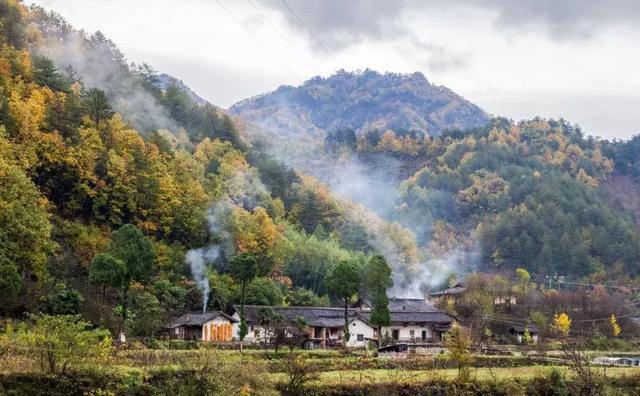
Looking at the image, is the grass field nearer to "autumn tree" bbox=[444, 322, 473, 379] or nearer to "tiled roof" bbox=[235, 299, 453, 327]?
"autumn tree" bbox=[444, 322, 473, 379]

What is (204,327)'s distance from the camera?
1927 inches

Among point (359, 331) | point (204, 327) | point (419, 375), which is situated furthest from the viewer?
point (359, 331)

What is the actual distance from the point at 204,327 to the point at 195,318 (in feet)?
2.81

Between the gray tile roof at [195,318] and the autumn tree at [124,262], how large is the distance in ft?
21.0

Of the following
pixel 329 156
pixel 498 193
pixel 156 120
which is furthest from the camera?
pixel 329 156

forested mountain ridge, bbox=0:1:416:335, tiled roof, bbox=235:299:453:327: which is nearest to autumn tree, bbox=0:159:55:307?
forested mountain ridge, bbox=0:1:416:335

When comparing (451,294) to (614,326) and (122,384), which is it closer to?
(614,326)

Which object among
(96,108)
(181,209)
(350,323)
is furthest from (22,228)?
(350,323)

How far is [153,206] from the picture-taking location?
62.5 m

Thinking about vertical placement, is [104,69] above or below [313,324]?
above

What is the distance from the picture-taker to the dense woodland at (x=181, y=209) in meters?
43.8

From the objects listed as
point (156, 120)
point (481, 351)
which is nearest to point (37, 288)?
point (481, 351)

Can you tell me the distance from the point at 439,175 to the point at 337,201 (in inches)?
2365

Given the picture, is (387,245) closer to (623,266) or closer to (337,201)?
(337,201)
